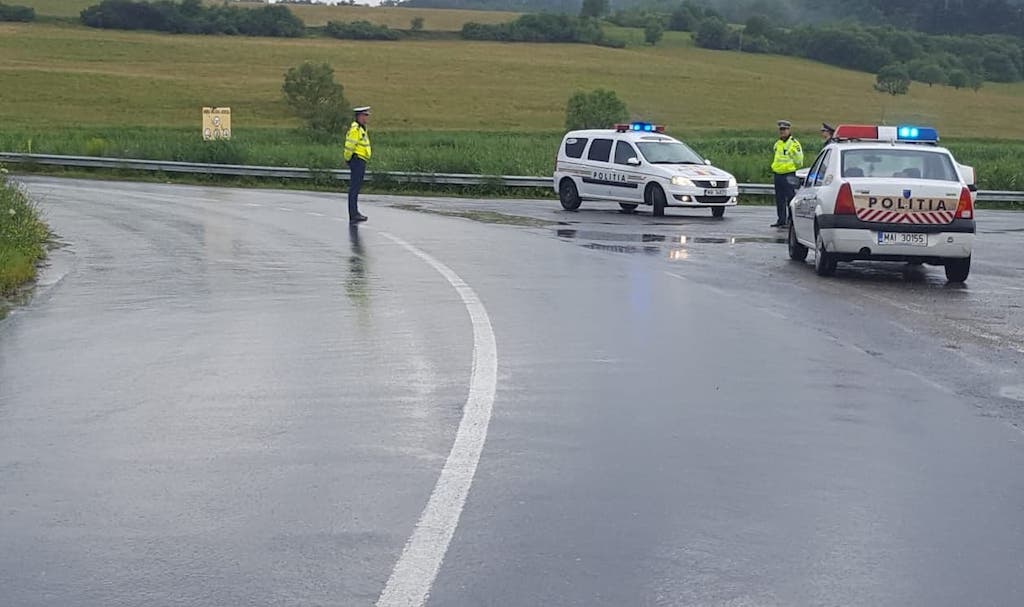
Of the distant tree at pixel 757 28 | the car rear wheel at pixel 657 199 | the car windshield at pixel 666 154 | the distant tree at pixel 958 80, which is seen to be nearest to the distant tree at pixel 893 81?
the distant tree at pixel 958 80

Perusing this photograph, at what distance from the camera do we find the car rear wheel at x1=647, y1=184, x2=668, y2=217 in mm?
28609

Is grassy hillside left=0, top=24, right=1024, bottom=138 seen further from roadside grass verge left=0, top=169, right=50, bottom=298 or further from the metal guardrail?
roadside grass verge left=0, top=169, right=50, bottom=298

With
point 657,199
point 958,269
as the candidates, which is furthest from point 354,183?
point 958,269

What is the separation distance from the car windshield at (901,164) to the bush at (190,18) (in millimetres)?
102580

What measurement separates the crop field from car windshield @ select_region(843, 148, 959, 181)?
51229 millimetres

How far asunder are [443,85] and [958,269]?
279 ft

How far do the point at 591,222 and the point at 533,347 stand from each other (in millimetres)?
15082

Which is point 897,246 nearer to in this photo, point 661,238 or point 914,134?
point 914,134

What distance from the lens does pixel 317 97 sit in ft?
283

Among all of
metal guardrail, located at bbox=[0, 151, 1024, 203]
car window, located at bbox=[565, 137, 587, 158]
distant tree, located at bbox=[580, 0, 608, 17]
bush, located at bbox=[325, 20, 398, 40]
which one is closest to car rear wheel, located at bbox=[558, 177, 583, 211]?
car window, located at bbox=[565, 137, 587, 158]

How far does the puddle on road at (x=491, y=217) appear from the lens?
2473 centimetres

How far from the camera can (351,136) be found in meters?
24.1

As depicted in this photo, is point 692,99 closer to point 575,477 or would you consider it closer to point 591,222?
point 591,222

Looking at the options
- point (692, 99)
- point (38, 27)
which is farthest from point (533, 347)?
point (38, 27)
